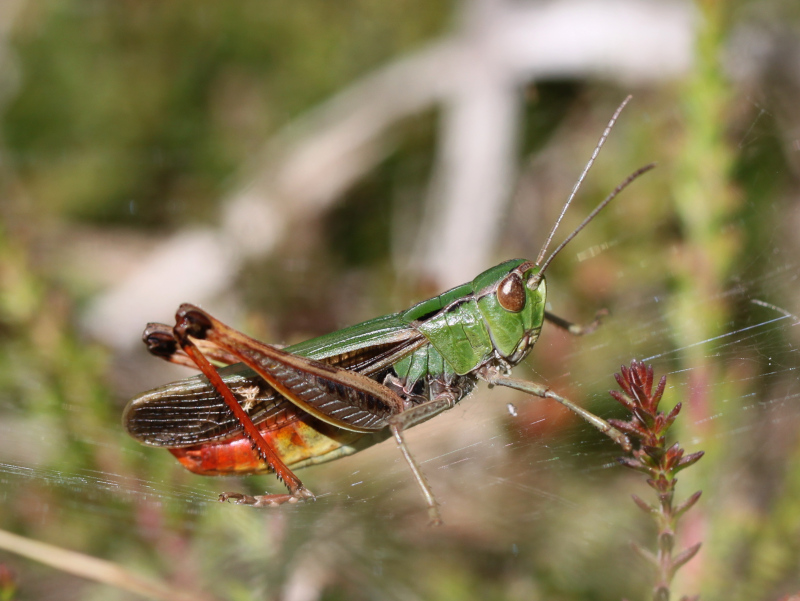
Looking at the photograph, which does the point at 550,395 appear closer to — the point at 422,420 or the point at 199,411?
the point at 422,420

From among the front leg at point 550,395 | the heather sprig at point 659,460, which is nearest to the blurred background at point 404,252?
the front leg at point 550,395

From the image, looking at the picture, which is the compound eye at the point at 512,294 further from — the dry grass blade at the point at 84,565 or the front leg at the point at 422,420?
the dry grass blade at the point at 84,565

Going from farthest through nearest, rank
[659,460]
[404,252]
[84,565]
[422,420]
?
1. [404,252]
2. [422,420]
3. [84,565]
4. [659,460]

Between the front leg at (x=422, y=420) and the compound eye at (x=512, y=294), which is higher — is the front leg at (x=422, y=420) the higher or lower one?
the lower one

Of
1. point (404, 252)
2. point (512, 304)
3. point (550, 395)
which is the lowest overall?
point (550, 395)

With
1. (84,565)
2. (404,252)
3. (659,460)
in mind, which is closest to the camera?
(659,460)

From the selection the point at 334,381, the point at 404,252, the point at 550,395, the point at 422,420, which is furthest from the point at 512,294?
the point at 404,252

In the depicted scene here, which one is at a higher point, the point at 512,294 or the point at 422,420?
the point at 512,294

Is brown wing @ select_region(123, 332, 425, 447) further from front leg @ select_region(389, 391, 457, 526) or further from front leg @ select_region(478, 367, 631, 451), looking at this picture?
front leg @ select_region(478, 367, 631, 451)
